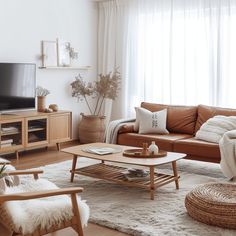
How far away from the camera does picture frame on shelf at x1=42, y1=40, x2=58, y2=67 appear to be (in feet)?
20.5

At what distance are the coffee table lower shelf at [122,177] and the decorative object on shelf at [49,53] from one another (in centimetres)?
244

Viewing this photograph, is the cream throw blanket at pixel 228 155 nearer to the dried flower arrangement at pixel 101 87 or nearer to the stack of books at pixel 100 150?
the stack of books at pixel 100 150

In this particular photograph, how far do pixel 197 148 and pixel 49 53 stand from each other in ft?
9.74

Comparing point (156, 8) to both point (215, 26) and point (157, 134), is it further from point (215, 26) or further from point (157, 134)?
point (157, 134)

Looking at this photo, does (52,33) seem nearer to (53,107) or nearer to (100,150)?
(53,107)

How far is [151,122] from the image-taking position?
17.6 ft

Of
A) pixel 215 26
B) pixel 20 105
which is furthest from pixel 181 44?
pixel 20 105

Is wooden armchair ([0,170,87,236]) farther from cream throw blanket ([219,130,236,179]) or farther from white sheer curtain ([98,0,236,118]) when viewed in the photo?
white sheer curtain ([98,0,236,118])

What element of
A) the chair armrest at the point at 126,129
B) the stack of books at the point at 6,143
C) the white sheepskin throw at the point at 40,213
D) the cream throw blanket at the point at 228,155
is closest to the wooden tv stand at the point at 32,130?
the stack of books at the point at 6,143

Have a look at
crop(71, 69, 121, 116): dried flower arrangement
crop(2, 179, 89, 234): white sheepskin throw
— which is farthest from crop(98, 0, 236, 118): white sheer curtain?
crop(2, 179, 89, 234): white sheepskin throw

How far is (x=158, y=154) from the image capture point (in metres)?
4.07

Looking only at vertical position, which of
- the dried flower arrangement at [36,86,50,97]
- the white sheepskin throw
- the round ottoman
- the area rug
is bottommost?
the area rug

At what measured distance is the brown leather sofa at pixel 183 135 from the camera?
4656 mm

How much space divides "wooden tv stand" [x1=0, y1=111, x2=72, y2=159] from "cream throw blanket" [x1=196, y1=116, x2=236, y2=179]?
219cm
